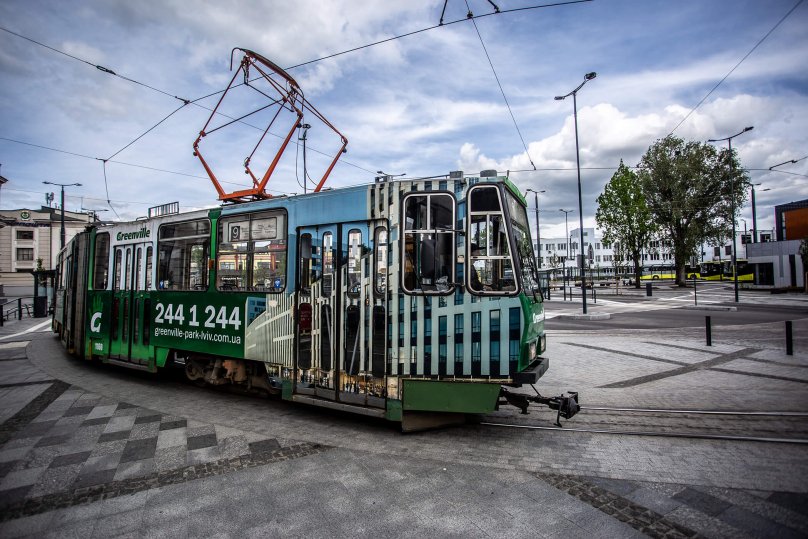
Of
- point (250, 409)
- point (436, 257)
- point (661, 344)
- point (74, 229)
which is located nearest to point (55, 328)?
point (250, 409)

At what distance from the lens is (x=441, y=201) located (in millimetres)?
5031

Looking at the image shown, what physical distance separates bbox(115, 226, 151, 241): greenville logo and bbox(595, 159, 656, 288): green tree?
42.6 meters

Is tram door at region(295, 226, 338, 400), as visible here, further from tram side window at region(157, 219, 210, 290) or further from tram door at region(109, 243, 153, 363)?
tram door at region(109, 243, 153, 363)

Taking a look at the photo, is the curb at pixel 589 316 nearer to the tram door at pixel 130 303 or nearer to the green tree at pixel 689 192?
the tram door at pixel 130 303

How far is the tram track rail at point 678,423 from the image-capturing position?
5.33 meters

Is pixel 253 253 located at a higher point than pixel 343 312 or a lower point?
higher

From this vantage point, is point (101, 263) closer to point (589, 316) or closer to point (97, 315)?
point (97, 315)

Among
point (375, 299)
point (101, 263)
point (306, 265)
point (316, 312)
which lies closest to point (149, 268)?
point (101, 263)

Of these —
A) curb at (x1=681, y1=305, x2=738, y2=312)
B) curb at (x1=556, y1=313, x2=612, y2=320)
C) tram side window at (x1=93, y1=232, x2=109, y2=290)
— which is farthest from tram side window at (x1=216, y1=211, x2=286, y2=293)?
curb at (x1=681, y1=305, x2=738, y2=312)

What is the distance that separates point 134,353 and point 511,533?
327 inches

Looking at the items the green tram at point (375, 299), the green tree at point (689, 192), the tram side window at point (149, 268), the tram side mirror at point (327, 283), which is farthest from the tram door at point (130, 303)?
the green tree at point (689, 192)

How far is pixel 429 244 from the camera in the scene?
4.96m

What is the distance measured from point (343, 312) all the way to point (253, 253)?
215 cm

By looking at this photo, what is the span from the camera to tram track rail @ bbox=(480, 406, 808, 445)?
5.33m
